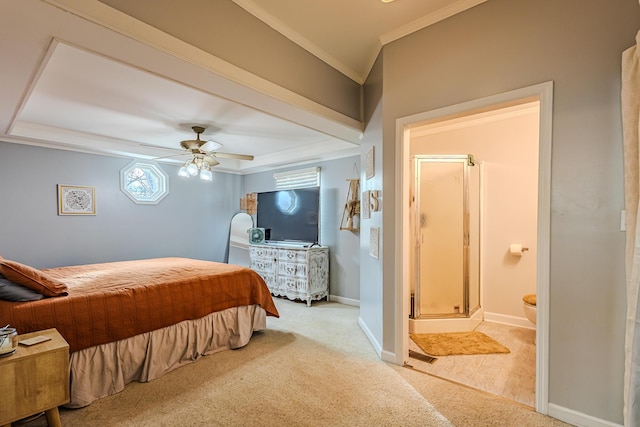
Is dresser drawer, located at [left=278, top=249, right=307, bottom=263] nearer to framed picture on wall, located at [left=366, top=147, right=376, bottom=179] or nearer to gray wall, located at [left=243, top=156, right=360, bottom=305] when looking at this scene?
gray wall, located at [left=243, top=156, right=360, bottom=305]

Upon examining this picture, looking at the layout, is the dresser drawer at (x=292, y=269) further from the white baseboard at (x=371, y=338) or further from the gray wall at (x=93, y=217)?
the gray wall at (x=93, y=217)

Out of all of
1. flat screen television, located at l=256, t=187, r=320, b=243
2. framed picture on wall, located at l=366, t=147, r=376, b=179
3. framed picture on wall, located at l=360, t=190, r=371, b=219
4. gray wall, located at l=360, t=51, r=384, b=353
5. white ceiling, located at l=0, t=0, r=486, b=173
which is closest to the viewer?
white ceiling, located at l=0, t=0, r=486, b=173

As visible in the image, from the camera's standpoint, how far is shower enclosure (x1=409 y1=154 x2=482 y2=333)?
341 cm

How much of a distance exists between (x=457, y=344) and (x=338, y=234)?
2221 mm

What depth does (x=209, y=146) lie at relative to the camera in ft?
11.5

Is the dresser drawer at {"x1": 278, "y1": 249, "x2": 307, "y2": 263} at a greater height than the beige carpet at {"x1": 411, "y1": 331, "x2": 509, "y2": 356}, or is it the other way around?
the dresser drawer at {"x1": 278, "y1": 249, "x2": 307, "y2": 263}

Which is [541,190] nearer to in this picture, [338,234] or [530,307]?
[530,307]

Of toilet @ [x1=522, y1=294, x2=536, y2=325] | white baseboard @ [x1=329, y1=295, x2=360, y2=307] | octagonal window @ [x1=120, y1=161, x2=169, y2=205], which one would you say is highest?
octagonal window @ [x1=120, y1=161, x2=169, y2=205]

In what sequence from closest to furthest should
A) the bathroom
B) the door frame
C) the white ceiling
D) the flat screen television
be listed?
the white ceiling → the door frame → the bathroom → the flat screen television

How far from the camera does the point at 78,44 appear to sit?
1.61 m

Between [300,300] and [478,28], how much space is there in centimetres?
390

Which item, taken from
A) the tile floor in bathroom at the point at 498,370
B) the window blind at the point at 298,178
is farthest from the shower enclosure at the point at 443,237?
the window blind at the point at 298,178

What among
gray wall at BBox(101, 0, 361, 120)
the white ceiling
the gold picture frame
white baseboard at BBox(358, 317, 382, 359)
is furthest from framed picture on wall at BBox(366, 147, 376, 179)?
the gold picture frame

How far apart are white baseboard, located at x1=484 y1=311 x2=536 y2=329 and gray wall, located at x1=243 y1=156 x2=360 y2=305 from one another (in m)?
1.67
